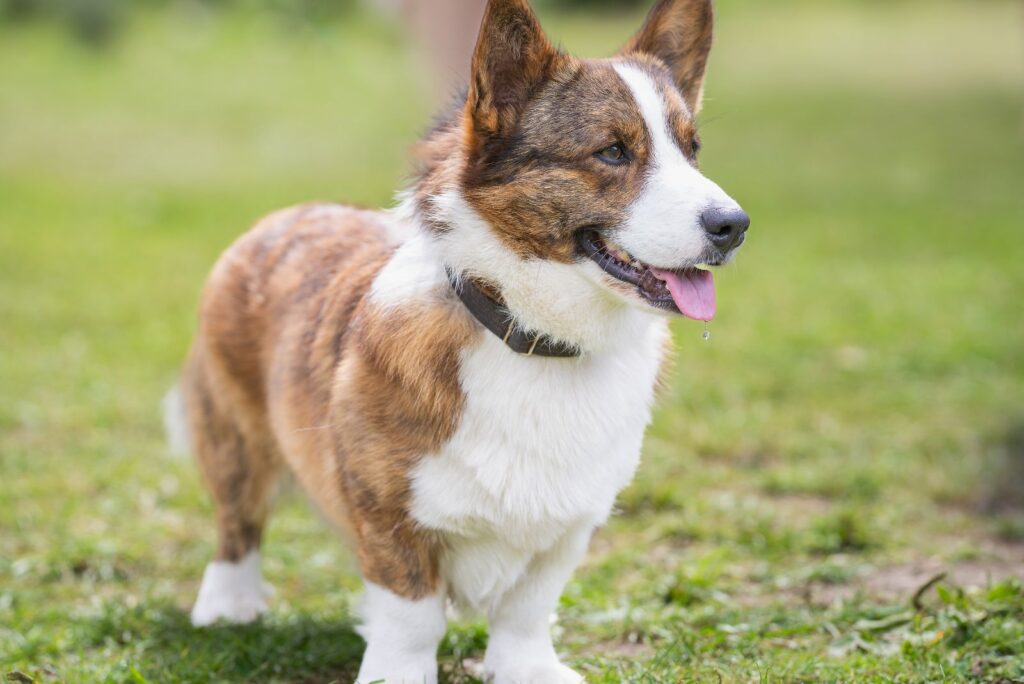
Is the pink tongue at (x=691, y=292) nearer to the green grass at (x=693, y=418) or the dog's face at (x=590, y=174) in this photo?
the dog's face at (x=590, y=174)

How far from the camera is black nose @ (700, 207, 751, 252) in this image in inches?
123

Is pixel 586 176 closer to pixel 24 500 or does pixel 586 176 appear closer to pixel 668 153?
pixel 668 153

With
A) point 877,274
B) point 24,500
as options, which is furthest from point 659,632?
point 877,274

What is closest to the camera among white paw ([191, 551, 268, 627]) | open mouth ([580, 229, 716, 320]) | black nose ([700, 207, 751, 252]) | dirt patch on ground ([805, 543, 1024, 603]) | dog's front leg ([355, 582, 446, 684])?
black nose ([700, 207, 751, 252])

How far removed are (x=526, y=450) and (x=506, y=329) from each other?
0.34 metres

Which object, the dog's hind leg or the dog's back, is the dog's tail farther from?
the dog's hind leg

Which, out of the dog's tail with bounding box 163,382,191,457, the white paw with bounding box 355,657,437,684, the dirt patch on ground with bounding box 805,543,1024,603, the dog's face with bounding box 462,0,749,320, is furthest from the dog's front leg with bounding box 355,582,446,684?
the dirt patch on ground with bounding box 805,543,1024,603

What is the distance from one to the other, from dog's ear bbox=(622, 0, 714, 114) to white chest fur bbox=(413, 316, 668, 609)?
847 millimetres

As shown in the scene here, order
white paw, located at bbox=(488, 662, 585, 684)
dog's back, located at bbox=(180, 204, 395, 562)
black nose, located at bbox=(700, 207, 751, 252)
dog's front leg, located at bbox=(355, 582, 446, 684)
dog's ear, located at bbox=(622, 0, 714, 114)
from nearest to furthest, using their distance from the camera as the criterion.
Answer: black nose, located at bbox=(700, 207, 751, 252) < dog's front leg, located at bbox=(355, 582, 446, 684) < white paw, located at bbox=(488, 662, 585, 684) < dog's ear, located at bbox=(622, 0, 714, 114) < dog's back, located at bbox=(180, 204, 395, 562)

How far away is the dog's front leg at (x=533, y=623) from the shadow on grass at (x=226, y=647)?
0.53 m

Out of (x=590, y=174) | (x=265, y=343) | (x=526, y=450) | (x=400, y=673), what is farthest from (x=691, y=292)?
(x=265, y=343)

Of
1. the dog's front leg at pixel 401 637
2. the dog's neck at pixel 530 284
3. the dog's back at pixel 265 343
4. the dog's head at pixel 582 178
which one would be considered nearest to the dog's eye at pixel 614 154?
the dog's head at pixel 582 178

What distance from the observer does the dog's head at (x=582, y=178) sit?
126 inches

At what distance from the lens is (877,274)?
30.9ft
